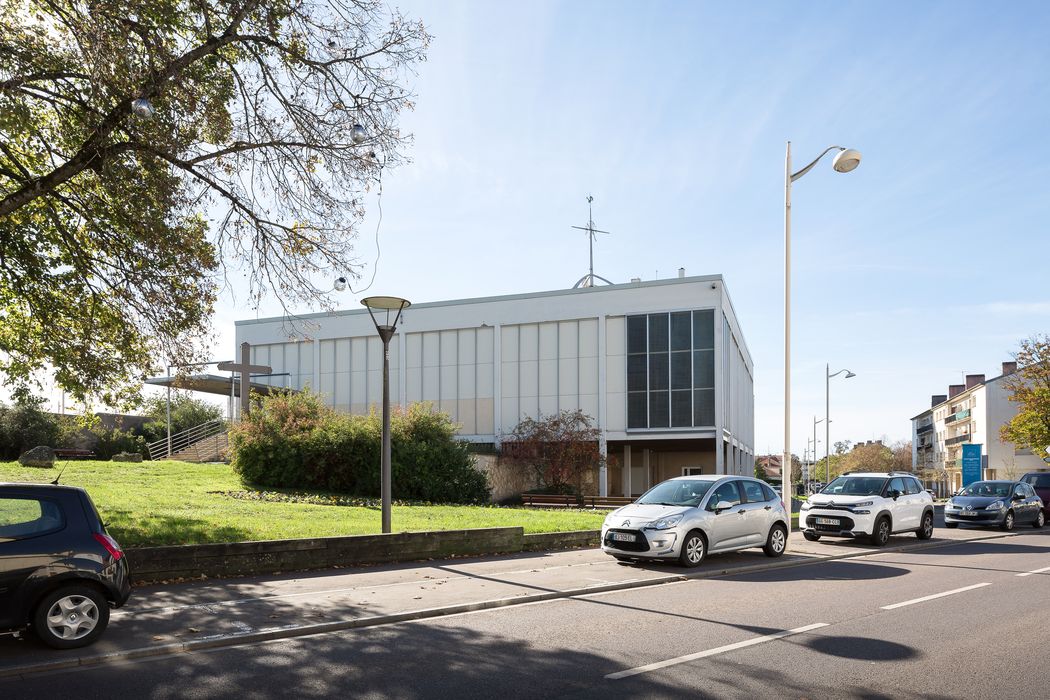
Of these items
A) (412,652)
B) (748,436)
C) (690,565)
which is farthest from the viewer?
(748,436)

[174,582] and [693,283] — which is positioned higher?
[693,283]

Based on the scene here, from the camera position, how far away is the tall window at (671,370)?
3944cm

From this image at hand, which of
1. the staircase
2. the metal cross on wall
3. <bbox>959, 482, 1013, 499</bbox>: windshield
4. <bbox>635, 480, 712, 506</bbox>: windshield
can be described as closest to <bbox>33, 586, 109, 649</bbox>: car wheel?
<bbox>635, 480, 712, 506</bbox>: windshield

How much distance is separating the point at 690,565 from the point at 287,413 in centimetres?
2086

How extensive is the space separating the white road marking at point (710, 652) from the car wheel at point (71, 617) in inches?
182

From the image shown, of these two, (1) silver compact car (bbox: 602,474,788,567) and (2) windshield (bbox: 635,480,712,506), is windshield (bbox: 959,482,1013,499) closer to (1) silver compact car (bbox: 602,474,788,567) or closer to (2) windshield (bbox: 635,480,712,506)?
(1) silver compact car (bbox: 602,474,788,567)

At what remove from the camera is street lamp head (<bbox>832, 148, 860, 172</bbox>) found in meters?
16.5

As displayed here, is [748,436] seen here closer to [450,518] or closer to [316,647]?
[450,518]

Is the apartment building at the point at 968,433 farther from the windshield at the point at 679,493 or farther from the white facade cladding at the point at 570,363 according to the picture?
the windshield at the point at 679,493

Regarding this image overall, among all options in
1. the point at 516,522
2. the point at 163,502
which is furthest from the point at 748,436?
the point at 163,502

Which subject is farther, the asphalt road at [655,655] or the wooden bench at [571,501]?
the wooden bench at [571,501]

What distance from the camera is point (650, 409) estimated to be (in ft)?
133

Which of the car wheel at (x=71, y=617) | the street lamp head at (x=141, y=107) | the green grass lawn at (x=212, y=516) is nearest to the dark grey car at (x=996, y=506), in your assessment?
the green grass lawn at (x=212, y=516)

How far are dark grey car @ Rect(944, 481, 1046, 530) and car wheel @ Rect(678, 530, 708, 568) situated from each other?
14.5 metres
